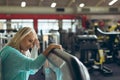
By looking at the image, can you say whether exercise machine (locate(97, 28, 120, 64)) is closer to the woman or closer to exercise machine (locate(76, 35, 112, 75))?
exercise machine (locate(76, 35, 112, 75))

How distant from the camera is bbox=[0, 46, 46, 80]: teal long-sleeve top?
1227mm

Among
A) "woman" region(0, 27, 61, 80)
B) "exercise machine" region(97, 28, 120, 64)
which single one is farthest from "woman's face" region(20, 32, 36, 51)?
"exercise machine" region(97, 28, 120, 64)

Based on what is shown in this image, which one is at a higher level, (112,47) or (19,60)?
(19,60)

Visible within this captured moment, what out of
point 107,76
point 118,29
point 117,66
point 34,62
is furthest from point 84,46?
point 34,62

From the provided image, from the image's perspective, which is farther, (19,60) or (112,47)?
(112,47)

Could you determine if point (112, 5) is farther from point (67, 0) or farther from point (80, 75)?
point (80, 75)

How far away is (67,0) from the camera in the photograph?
17234 millimetres

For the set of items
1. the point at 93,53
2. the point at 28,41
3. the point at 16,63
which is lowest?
the point at 93,53

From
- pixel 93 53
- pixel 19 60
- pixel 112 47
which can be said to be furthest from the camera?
pixel 112 47

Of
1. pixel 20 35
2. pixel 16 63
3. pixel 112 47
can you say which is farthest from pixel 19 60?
pixel 112 47

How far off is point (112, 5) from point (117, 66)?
12.1m

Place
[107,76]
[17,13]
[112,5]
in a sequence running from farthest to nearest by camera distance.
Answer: [112,5]
[17,13]
[107,76]

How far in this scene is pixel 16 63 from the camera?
123 cm

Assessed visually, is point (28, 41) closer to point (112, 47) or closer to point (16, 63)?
point (16, 63)
